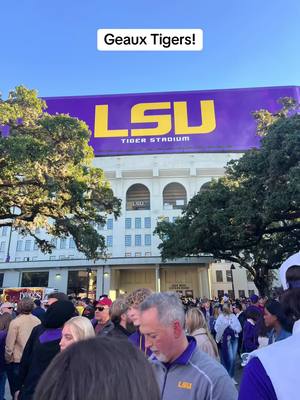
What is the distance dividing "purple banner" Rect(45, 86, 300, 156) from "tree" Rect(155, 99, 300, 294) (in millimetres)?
24196

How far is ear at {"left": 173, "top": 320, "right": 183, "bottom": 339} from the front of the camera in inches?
87.9

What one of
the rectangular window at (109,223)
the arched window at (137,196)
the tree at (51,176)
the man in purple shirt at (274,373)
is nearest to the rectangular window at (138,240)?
the rectangular window at (109,223)

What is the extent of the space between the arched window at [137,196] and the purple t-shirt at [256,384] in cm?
5664

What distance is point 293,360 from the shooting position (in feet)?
3.77

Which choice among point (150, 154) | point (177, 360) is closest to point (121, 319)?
point (177, 360)

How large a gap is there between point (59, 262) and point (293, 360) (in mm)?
51329

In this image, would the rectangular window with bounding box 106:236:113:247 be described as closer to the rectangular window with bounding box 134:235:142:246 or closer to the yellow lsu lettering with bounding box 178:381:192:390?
the rectangular window with bounding box 134:235:142:246

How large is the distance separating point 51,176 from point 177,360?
14.3 meters

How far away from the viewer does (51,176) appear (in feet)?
50.5

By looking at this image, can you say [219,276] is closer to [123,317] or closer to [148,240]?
[148,240]

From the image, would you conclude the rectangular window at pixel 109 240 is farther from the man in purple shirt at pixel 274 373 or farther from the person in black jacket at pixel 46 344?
the man in purple shirt at pixel 274 373

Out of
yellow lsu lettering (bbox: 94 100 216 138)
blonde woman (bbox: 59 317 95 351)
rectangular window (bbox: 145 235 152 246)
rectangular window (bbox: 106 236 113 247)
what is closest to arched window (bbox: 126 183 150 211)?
rectangular window (bbox: 145 235 152 246)

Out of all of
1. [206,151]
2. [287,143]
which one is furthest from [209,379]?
A: [206,151]

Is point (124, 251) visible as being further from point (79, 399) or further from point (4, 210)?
point (79, 399)
